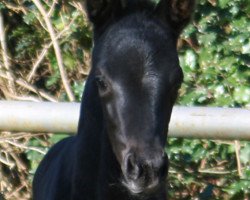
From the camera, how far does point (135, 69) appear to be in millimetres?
4504

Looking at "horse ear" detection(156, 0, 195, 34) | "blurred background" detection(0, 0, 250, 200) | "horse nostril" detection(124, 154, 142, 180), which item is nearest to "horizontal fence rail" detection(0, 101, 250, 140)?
"horse ear" detection(156, 0, 195, 34)

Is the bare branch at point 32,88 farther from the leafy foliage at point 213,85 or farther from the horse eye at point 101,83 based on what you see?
the horse eye at point 101,83

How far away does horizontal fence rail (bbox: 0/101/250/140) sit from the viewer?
199 inches

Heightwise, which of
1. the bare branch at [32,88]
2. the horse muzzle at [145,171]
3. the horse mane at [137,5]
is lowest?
the bare branch at [32,88]

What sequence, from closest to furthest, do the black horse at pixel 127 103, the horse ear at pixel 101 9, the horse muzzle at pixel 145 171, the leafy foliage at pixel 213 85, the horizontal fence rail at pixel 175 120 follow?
the horse muzzle at pixel 145 171 < the black horse at pixel 127 103 < the horse ear at pixel 101 9 < the horizontal fence rail at pixel 175 120 < the leafy foliage at pixel 213 85

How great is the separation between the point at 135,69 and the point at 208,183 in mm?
3296

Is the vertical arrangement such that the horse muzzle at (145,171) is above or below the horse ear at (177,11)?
below

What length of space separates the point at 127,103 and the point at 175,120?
69 centimetres

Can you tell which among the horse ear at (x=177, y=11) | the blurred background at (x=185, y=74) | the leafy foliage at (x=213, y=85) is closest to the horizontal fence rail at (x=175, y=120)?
the horse ear at (x=177, y=11)

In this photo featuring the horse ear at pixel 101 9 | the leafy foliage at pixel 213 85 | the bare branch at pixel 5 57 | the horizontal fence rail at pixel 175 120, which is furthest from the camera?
the bare branch at pixel 5 57

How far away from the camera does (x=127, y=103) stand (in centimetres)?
448

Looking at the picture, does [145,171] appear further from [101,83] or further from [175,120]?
[175,120]

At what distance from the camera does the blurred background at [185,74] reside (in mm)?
7414

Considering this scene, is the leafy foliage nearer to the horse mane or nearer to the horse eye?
the horse mane
